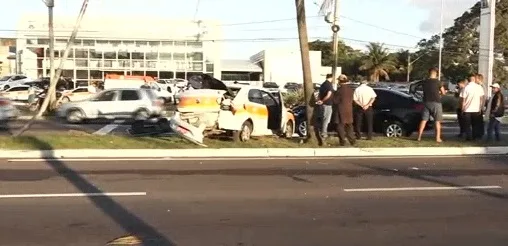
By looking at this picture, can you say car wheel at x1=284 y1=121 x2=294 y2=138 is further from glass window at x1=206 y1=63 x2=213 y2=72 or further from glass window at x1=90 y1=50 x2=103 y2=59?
glass window at x1=90 y1=50 x2=103 y2=59

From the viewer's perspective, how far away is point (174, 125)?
1630 centimetres

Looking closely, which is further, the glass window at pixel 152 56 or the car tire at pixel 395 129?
the glass window at pixel 152 56

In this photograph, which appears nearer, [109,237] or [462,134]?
[109,237]

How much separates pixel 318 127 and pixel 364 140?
1283 mm

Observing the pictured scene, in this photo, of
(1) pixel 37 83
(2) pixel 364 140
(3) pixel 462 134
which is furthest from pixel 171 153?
(1) pixel 37 83

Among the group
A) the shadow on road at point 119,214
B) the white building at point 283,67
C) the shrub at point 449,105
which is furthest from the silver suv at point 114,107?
the white building at point 283,67

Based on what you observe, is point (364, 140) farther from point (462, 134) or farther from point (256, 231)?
point (256, 231)

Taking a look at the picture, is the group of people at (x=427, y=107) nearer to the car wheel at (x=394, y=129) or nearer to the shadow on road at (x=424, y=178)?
the car wheel at (x=394, y=129)

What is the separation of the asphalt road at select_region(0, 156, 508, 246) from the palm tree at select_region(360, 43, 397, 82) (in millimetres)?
79206

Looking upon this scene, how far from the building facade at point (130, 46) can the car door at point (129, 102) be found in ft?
117

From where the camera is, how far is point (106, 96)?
27.5 m

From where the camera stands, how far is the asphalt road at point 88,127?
2120 cm

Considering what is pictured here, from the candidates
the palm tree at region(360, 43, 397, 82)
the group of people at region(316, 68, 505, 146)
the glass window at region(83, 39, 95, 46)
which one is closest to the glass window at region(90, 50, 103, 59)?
the glass window at region(83, 39, 95, 46)

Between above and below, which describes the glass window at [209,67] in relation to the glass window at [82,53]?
below
